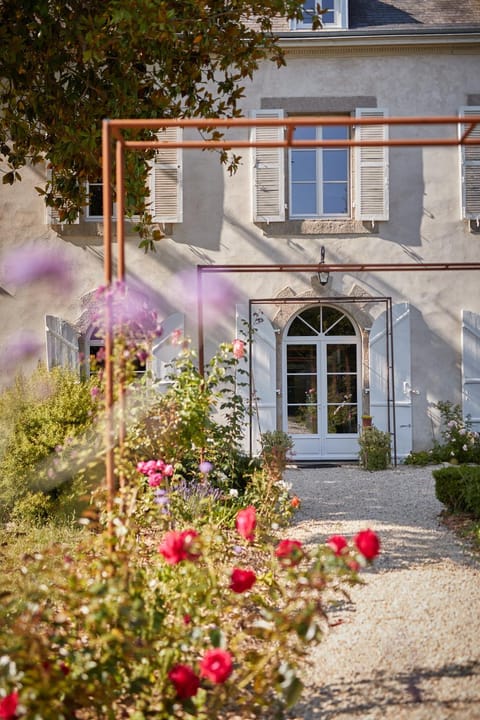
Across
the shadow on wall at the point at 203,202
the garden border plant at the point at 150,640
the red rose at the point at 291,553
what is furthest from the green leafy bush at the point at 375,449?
the red rose at the point at 291,553

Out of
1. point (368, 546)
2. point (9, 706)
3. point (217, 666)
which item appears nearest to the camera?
point (9, 706)

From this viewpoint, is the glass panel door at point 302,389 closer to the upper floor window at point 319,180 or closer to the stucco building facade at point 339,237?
the stucco building facade at point 339,237

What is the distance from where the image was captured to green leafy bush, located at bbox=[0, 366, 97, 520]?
202 inches

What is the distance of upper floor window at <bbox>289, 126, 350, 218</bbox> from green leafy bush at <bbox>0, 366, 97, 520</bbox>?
4715 millimetres

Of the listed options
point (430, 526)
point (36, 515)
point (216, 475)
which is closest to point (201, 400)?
point (216, 475)

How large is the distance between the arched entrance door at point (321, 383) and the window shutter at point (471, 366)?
1325 mm

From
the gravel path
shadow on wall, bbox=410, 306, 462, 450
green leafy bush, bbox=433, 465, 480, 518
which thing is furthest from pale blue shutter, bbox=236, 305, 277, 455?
green leafy bush, bbox=433, 465, 480, 518

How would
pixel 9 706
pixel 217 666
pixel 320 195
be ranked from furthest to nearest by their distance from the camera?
pixel 320 195 < pixel 217 666 < pixel 9 706

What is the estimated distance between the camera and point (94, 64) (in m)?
5.14

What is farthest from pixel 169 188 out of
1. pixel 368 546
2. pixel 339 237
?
pixel 368 546

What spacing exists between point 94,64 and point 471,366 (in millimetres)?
5971

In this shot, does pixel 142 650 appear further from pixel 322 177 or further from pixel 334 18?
pixel 334 18

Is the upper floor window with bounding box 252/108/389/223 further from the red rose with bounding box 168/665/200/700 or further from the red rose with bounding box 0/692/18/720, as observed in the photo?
the red rose with bounding box 0/692/18/720

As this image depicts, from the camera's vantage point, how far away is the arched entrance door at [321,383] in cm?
923
